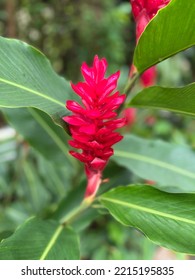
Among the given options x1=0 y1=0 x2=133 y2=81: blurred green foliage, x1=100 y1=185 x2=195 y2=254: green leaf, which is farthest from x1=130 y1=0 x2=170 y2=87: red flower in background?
x1=0 y1=0 x2=133 y2=81: blurred green foliage

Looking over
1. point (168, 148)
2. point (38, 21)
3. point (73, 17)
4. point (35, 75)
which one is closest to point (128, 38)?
point (73, 17)

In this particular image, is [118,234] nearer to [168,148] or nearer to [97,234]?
[97,234]

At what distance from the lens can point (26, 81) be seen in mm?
788

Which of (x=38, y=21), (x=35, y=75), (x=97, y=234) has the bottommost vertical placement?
Result: (x=97, y=234)

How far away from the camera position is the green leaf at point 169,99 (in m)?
0.75

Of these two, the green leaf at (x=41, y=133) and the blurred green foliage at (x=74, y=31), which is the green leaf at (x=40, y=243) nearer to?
the green leaf at (x=41, y=133)

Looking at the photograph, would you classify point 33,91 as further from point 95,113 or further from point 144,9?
point 144,9

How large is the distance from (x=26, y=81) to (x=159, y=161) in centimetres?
54

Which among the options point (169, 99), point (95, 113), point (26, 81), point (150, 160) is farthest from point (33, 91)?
point (150, 160)

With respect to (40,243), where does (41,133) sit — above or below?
above

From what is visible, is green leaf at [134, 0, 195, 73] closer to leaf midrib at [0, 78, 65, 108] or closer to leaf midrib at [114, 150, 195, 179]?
leaf midrib at [0, 78, 65, 108]

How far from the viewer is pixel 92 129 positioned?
0.70m

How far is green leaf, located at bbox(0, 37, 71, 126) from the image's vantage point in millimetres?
752
